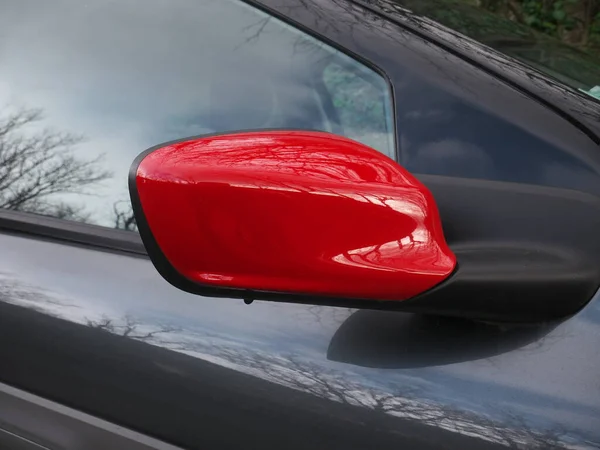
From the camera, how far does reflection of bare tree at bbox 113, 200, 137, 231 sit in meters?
1.36

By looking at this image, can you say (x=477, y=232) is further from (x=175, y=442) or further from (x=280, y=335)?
(x=175, y=442)

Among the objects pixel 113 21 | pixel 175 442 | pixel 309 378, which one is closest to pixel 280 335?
pixel 309 378


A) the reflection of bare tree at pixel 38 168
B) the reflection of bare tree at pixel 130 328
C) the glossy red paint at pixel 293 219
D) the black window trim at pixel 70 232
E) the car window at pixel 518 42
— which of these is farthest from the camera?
the car window at pixel 518 42

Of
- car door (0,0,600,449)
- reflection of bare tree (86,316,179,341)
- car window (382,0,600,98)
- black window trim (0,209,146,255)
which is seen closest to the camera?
car door (0,0,600,449)

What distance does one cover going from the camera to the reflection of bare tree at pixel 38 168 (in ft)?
4.81

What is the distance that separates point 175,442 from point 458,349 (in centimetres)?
49

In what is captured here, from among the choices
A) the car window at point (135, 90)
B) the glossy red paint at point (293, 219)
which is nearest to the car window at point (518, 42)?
the car window at point (135, 90)

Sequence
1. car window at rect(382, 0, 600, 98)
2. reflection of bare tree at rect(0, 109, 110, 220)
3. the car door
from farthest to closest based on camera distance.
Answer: car window at rect(382, 0, 600, 98), reflection of bare tree at rect(0, 109, 110, 220), the car door

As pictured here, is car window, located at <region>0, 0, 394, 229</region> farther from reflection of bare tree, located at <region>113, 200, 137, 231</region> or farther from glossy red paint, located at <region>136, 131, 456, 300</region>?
glossy red paint, located at <region>136, 131, 456, 300</region>

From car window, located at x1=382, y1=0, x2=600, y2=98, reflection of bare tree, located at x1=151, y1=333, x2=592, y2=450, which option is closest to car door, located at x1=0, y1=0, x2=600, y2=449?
reflection of bare tree, located at x1=151, y1=333, x2=592, y2=450

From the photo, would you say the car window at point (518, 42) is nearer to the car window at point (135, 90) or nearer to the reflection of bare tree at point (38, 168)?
the car window at point (135, 90)

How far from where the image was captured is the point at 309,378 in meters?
1.08

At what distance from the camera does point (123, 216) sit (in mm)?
1379

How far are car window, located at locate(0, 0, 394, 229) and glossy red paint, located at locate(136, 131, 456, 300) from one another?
315 mm
